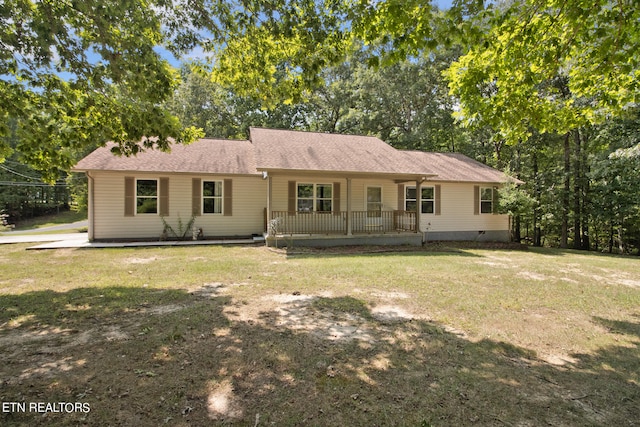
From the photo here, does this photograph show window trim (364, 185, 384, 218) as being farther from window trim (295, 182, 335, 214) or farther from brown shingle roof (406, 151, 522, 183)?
brown shingle roof (406, 151, 522, 183)

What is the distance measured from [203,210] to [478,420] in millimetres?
12476

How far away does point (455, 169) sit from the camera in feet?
52.7

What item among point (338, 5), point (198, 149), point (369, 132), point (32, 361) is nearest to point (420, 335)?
point (32, 361)

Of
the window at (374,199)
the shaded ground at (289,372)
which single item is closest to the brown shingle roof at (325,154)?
the window at (374,199)

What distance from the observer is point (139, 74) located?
474cm

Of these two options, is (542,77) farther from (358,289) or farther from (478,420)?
(478,420)

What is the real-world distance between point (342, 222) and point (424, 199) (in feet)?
14.9

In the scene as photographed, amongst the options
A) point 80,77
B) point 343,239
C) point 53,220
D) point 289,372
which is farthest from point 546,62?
point 53,220

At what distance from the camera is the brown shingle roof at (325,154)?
38.6 feet

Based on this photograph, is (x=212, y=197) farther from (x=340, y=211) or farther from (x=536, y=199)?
(x=536, y=199)

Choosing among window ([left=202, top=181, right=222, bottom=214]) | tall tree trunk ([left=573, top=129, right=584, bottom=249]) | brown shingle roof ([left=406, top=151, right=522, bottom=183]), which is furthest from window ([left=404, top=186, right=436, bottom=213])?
window ([left=202, top=181, right=222, bottom=214])

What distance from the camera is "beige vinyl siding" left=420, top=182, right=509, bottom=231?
49.2 feet

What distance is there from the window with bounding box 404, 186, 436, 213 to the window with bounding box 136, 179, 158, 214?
10911 millimetres

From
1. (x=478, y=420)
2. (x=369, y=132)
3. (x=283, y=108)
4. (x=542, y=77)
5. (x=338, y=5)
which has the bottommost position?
(x=478, y=420)
